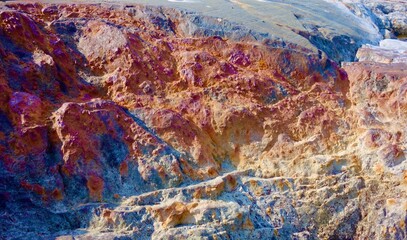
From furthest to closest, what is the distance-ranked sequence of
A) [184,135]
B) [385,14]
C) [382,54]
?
1. [385,14]
2. [382,54]
3. [184,135]

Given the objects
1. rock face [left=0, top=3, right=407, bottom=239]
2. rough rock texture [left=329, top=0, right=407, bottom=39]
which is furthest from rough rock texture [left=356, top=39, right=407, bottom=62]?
rough rock texture [left=329, top=0, right=407, bottom=39]

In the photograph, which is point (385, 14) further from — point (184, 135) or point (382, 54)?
point (184, 135)

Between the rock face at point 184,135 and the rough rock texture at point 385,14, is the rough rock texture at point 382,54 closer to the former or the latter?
the rock face at point 184,135

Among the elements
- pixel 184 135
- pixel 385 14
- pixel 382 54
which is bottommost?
pixel 184 135

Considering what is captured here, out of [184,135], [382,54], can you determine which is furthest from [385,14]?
[184,135]

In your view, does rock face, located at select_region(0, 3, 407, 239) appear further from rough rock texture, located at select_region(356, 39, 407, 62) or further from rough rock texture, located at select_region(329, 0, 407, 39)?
rough rock texture, located at select_region(329, 0, 407, 39)

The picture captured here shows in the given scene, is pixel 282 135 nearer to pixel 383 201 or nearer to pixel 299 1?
pixel 383 201

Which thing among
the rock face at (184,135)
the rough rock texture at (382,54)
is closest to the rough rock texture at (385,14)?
the rough rock texture at (382,54)

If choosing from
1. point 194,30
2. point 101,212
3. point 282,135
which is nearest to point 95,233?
point 101,212
